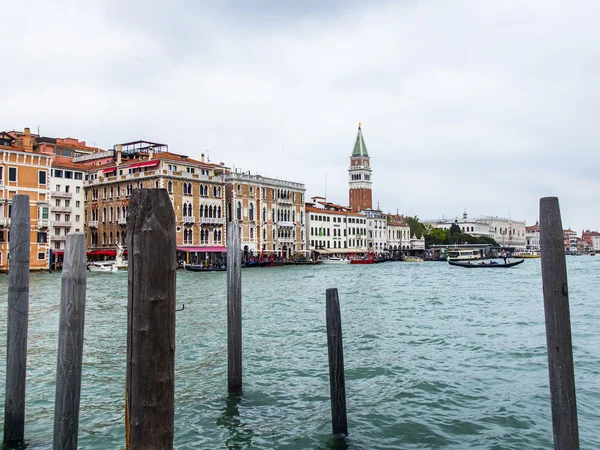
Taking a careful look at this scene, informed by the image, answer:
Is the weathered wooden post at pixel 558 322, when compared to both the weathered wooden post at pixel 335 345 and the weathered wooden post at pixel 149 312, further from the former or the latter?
the weathered wooden post at pixel 149 312

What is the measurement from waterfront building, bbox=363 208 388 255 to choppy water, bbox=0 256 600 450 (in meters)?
56.1

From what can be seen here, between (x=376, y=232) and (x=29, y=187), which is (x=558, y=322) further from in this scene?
(x=376, y=232)

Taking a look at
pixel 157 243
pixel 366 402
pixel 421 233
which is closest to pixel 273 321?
pixel 366 402

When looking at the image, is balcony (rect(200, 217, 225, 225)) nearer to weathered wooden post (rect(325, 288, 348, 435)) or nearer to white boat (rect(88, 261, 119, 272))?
white boat (rect(88, 261, 119, 272))

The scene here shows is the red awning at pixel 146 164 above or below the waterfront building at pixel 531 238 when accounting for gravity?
above

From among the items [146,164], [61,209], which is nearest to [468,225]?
[146,164]

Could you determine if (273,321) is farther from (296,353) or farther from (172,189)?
(172,189)

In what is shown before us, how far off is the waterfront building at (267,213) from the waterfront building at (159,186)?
240 centimetres

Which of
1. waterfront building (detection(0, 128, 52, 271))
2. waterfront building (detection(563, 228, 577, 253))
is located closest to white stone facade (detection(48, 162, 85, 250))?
waterfront building (detection(0, 128, 52, 271))

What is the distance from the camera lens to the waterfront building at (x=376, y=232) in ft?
228

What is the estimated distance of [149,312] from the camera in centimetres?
221

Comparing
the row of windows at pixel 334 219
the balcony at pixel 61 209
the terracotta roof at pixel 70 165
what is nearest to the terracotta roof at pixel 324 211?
the row of windows at pixel 334 219

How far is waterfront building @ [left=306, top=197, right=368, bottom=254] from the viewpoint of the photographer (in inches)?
2237

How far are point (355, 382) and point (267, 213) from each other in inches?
1674
